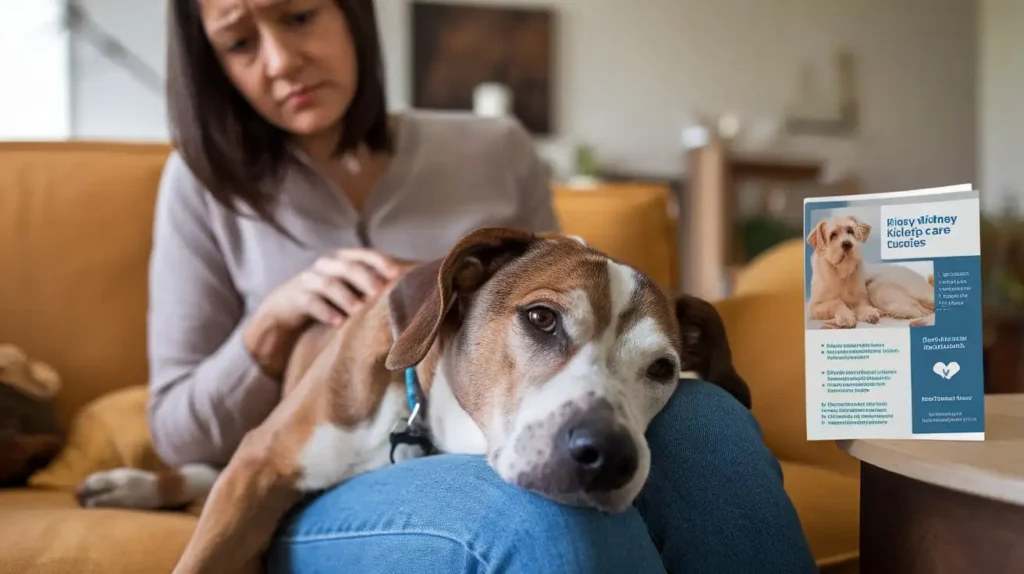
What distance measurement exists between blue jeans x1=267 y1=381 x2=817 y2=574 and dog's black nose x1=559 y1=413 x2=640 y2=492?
4 cm

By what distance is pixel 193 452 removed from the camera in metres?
1.49

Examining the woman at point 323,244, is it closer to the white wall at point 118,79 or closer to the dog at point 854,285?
the dog at point 854,285

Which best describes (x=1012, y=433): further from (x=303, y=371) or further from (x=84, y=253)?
(x=84, y=253)

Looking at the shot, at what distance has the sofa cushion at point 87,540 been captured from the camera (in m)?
1.08

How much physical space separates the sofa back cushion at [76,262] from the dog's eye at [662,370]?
1302 mm

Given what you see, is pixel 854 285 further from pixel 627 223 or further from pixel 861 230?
pixel 627 223

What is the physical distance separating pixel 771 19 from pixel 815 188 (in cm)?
126

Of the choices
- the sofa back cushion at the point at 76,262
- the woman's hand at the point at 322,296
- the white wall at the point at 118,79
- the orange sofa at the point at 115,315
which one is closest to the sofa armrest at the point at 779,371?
the orange sofa at the point at 115,315

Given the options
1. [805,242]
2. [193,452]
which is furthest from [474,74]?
[805,242]

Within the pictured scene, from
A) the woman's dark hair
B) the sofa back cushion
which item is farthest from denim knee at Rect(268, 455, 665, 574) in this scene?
the sofa back cushion

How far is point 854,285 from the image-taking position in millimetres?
943

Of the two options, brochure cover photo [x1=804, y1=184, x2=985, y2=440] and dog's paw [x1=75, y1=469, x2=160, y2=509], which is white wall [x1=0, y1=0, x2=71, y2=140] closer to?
dog's paw [x1=75, y1=469, x2=160, y2=509]

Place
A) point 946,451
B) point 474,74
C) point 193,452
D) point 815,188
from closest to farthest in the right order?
point 946,451, point 193,452, point 474,74, point 815,188

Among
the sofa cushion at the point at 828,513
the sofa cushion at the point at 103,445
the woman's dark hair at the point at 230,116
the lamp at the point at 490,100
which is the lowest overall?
the sofa cushion at the point at 828,513
